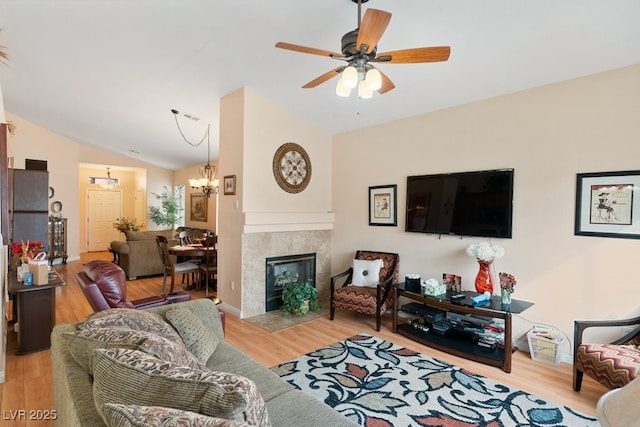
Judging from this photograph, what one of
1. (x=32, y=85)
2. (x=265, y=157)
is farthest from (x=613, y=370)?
(x=32, y=85)

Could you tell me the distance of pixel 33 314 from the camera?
301cm

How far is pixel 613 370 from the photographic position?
2.12 meters

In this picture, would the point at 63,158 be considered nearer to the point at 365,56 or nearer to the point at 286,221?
the point at 286,221

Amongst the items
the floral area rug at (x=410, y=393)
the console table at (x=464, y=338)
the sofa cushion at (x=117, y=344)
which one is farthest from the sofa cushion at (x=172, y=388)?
the console table at (x=464, y=338)

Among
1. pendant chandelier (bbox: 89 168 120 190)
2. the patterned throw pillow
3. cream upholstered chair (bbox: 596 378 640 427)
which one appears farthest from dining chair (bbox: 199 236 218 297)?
pendant chandelier (bbox: 89 168 120 190)

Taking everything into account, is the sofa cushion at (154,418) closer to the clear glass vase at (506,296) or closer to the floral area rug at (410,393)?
the floral area rug at (410,393)

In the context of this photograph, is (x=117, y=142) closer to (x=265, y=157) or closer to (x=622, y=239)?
(x=265, y=157)

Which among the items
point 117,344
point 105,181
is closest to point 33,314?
point 117,344

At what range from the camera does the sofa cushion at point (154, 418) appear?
2.53 ft

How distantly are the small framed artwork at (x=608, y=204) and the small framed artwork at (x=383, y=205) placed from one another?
195 centimetres

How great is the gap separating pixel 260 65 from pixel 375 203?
233 cm

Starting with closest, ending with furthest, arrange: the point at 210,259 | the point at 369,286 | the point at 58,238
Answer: the point at 369,286 < the point at 210,259 < the point at 58,238

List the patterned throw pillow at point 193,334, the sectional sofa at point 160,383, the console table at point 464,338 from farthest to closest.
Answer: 1. the console table at point 464,338
2. the patterned throw pillow at point 193,334
3. the sectional sofa at point 160,383

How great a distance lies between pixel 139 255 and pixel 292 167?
3870 millimetres
